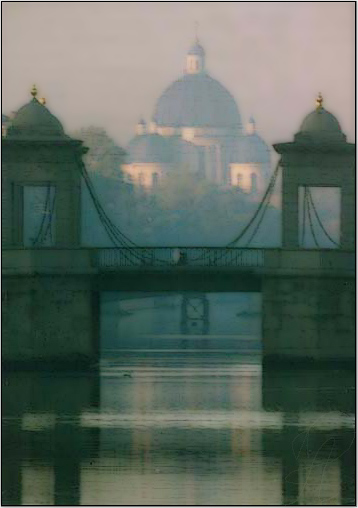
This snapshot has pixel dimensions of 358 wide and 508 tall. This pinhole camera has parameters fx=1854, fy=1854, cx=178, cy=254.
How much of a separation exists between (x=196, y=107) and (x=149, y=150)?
110 feet

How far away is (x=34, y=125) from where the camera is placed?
227 ft

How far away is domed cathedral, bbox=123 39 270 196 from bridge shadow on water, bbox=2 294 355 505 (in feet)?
130

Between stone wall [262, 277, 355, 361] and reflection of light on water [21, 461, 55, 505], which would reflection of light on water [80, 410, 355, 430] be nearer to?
reflection of light on water [21, 461, 55, 505]

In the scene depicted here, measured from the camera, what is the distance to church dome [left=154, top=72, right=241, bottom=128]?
128 metres

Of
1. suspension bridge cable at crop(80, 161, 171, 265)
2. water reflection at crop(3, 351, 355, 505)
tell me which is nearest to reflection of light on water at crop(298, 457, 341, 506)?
water reflection at crop(3, 351, 355, 505)

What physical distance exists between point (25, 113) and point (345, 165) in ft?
39.8

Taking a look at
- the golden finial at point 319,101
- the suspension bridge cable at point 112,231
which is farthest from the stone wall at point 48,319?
the golden finial at point 319,101

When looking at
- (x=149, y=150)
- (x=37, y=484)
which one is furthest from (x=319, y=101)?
(x=149, y=150)

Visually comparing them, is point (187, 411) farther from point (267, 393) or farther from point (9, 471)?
point (9, 471)

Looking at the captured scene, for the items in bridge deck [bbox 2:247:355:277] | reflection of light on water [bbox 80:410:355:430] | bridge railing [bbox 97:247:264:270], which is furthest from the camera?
bridge railing [bbox 97:247:264:270]

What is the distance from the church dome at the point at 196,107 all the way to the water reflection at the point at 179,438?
60299 millimetres

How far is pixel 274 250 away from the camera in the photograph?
2689 inches

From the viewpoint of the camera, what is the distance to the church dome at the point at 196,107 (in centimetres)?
12756

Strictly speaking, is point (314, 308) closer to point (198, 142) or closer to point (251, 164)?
point (251, 164)
